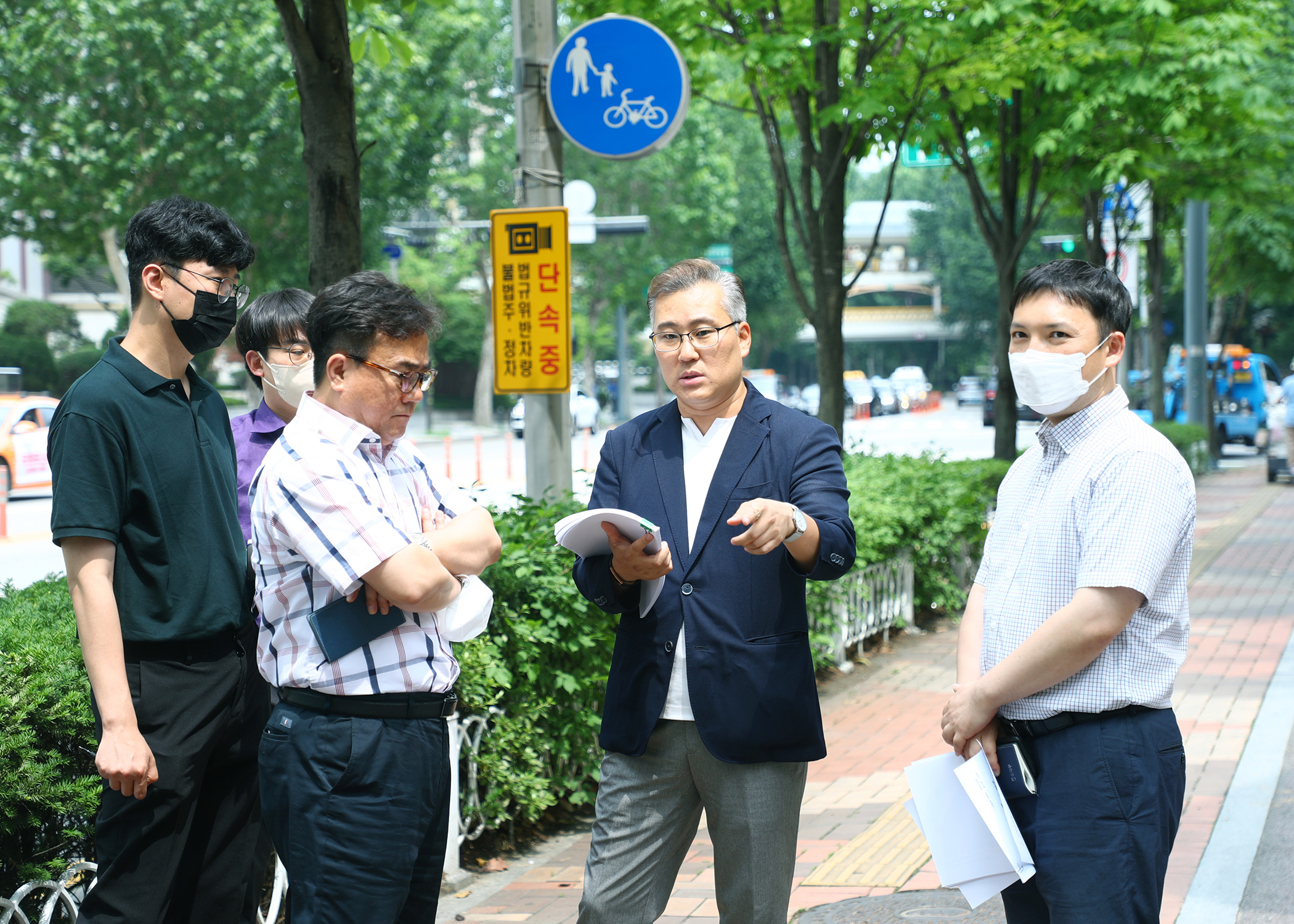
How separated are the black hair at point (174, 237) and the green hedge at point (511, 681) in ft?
3.18

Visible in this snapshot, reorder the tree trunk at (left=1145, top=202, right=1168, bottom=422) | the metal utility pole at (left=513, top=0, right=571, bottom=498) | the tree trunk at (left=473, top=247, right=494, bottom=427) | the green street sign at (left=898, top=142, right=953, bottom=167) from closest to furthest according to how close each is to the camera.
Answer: the metal utility pole at (left=513, top=0, right=571, bottom=498), the green street sign at (left=898, top=142, right=953, bottom=167), the tree trunk at (left=1145, top=202, right=1168, bottom=422), the tree trunk at (left=473, top=247, right=494, bottom=427)

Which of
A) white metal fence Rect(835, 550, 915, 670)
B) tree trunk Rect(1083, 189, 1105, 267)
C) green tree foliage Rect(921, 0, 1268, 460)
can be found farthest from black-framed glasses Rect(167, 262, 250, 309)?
tree trunk Rect(1083, 189, 1105, 267)

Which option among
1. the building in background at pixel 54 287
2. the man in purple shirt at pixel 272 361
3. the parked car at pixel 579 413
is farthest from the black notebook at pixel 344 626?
the building in background at pixel 54 287

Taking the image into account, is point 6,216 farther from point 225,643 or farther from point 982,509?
point 225,643

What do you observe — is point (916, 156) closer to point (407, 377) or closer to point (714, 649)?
point (714, 649)

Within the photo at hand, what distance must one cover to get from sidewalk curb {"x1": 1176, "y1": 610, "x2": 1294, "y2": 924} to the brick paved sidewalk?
44 mm

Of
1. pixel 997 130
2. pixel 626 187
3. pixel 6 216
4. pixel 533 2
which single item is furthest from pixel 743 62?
pixel 626 187

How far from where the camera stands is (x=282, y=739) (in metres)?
2.19

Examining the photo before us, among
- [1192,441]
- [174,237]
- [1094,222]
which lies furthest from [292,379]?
[1192,441]

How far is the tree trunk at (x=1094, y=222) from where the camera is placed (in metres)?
14.3

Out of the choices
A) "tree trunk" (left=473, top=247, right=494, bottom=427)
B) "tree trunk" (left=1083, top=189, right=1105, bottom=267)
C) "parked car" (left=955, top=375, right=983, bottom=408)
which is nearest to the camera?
"tree trunk" (left=1083, top=189, right=1105, bottom=267)

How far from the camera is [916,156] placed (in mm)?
12984

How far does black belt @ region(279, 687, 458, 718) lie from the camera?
2.18m

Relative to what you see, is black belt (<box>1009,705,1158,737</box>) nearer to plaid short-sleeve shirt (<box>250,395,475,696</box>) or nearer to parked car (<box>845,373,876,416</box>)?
plaid short-sleeve shirt (<box>250,395,475,696</box>)
